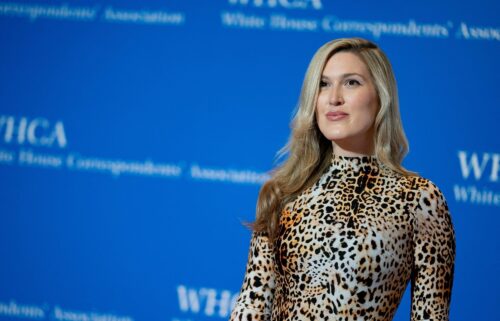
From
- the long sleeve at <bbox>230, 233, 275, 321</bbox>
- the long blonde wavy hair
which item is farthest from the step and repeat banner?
the long sleeve at <bbox>230, 233, 275, 321</bbox>

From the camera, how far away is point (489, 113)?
4133 mm

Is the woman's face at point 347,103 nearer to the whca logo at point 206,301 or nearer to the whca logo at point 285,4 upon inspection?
the whca logo at point 285,4

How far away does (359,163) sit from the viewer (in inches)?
103

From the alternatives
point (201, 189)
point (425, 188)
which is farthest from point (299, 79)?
point (425, 188)

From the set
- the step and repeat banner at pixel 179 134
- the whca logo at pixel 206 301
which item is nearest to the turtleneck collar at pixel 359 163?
the step and repeat banner at pixel 179 134

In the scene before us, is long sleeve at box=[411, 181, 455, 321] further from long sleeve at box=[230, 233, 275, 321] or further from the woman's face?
long sleeve at box=[230, 233, 275, 321]

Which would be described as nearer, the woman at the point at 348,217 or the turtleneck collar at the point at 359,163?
the woman at the point at 348,217

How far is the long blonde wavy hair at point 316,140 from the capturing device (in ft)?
8.46

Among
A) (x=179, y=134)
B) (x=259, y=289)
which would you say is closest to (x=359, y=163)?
(x=259, y=289)

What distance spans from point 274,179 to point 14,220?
2673 millimetres

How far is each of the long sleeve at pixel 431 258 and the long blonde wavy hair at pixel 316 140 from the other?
0.46 feet

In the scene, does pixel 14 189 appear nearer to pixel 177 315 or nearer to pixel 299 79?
pixel 177 315

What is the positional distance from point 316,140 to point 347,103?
0.17m

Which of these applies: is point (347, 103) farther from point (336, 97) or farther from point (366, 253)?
point (366, 253)
